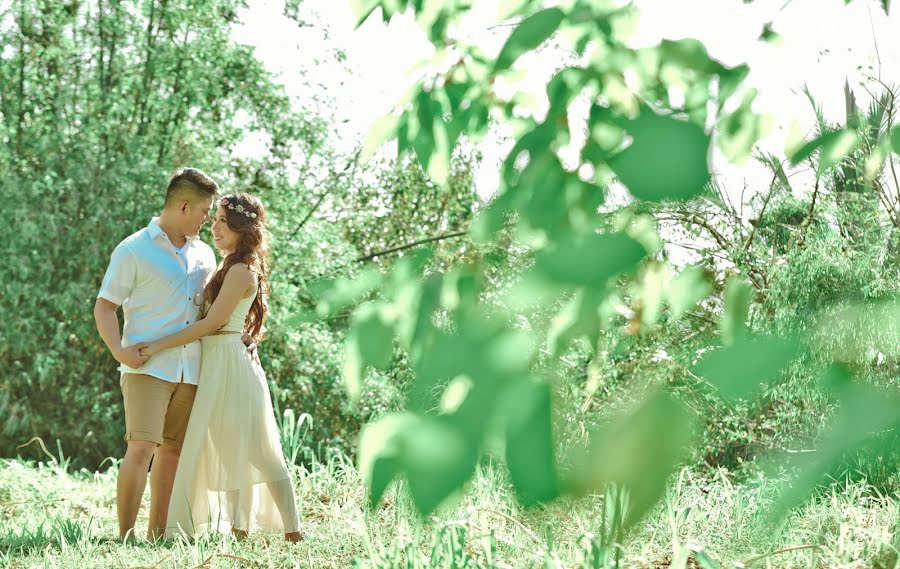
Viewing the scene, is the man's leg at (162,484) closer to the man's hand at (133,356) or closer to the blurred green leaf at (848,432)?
the man's hand at (133,356)

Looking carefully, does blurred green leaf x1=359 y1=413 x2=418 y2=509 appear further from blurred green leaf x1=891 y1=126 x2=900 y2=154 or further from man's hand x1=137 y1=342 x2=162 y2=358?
man's hand x1=137 y1=342 x2=162 y2=358

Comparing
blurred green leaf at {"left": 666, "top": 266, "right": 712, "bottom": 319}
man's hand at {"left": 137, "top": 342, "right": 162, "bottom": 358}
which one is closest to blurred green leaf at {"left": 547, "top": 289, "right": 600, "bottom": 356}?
blurred green leaf at {"left": 666, "top": 266, "right": 712, "bottom": 319}

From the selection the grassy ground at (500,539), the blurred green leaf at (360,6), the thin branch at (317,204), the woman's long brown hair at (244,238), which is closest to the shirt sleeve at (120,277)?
the woman's long brown hair at (244,238)

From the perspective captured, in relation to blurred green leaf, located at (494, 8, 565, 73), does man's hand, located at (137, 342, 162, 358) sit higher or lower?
lower

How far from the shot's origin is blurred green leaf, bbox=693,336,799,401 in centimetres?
94

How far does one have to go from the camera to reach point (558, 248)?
90 centimetres

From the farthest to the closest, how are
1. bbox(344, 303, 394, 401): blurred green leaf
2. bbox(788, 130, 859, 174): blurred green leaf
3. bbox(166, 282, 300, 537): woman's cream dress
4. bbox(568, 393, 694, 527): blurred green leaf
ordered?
bbox(166, 282, 300, 537): woman's cream dress < bbox(344, 303, 394, 401): blurred green leaf < bbox(788, 130, 859, 174): blurred green leaf < bbox(568, 393, 694, 527): blurred green leaf

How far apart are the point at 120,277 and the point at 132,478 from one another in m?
0.82

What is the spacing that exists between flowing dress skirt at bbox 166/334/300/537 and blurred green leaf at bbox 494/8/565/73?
339 centimetres

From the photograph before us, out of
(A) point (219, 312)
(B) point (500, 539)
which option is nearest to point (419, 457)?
(B) point (500, 539)

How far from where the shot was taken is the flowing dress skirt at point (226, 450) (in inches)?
166

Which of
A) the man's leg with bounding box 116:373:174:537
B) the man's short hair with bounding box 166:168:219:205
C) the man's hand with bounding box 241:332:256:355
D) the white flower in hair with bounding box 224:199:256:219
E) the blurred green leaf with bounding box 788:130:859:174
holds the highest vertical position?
the man's short hair with bounding box 166:168:219:205

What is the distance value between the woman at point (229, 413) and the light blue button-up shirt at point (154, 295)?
75mm

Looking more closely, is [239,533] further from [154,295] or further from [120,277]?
[120,277]
